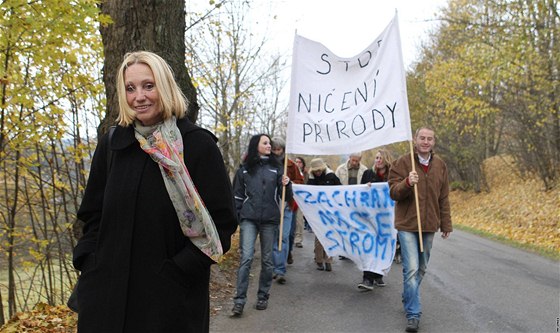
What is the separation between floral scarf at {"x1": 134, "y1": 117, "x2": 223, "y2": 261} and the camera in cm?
232

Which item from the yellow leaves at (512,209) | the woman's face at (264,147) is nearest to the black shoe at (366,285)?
the woman's face at (264,147)

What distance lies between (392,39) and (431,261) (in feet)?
16.8

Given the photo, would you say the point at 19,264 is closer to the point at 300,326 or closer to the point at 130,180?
the point at 300,326

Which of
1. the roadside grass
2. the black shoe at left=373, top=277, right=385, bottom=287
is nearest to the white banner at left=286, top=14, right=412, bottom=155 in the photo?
the black shoe at left=373, top=277, right=385, bottom=287

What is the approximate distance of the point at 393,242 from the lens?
6602mm

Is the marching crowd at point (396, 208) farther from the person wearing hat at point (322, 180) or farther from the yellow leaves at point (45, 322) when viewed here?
the yellow leaves at point (45, 322)

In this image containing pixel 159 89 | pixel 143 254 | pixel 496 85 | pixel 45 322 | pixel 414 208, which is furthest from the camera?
pixel 496 85

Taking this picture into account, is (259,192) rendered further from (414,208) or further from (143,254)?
(143,254)

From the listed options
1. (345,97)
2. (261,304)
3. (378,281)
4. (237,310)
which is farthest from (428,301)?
(345,97)

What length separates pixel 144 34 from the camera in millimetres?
4758

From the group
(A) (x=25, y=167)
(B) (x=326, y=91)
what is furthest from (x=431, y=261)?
(A) (x=25, y=167)

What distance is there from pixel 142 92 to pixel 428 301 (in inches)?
206

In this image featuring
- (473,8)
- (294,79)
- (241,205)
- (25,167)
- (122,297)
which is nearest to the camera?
(122,297)

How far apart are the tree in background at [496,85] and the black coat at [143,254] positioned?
12.0 m
